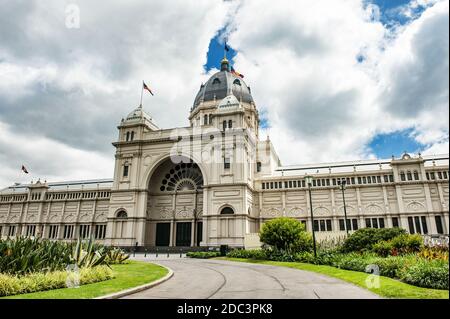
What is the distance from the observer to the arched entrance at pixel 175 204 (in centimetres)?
4812

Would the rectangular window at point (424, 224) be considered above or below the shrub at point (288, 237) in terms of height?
above

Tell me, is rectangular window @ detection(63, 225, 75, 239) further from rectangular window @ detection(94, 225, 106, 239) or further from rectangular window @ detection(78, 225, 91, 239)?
rectangular window @ detection(94, 225, 106, 239)

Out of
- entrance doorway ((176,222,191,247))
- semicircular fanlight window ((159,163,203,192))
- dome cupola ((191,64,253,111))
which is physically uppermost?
dome cupola ((191,64,253,111))

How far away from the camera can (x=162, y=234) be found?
49.2 meters

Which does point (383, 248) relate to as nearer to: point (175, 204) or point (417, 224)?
point (417, 224)

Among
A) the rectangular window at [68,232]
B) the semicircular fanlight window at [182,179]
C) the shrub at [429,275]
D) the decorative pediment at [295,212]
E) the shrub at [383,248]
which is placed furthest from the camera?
the rectangular window at [68,232]

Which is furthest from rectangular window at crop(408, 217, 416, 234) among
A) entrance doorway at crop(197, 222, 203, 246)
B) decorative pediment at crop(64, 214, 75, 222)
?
decorative pediment at crop(64, 214, 75, 222)

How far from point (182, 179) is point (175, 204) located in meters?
4.45

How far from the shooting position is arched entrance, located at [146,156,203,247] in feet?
158

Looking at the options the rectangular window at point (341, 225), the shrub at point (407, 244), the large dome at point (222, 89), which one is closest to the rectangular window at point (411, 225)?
the rectangular window at point (341, 225)

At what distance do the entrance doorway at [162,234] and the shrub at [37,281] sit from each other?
A: 3613 centimetres

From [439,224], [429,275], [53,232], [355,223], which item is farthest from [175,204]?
[429,275]

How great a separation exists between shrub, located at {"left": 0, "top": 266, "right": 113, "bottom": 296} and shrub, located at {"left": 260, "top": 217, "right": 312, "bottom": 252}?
19.2 metres

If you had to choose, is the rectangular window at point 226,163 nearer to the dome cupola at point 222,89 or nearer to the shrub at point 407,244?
the dome cupola at point 222,89
